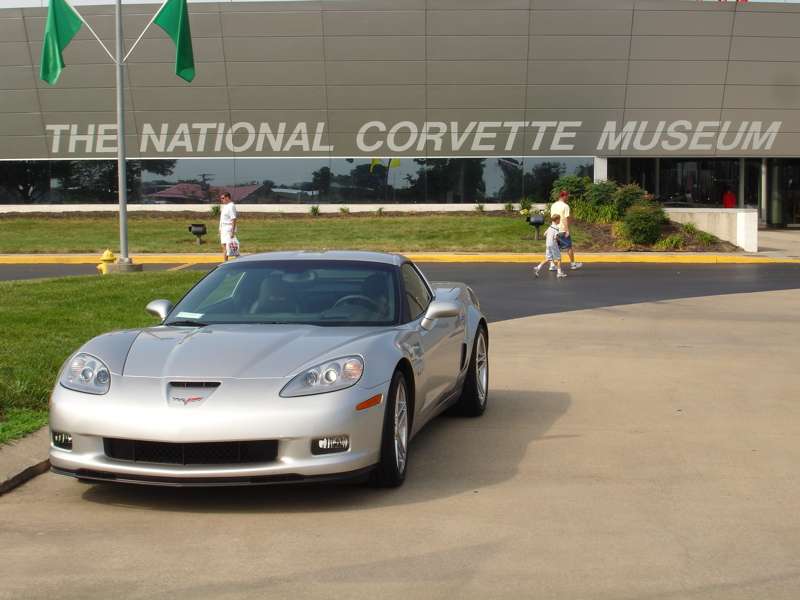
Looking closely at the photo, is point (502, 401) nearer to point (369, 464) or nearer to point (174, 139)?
point (369, 464)

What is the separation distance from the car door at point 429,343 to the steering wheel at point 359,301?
0.23 metres

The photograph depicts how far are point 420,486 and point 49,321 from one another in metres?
7.05

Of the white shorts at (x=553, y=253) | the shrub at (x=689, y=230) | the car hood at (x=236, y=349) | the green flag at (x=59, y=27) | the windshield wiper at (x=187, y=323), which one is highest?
the green flag at (x=59, y=27)

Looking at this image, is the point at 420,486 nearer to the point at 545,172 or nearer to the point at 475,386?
the point at 475,386

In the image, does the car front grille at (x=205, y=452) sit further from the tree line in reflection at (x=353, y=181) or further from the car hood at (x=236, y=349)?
the tree line in reflection at (x=353, y=181)

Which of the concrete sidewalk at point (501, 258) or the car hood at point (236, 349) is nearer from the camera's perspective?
the car hood at point (236, 349)

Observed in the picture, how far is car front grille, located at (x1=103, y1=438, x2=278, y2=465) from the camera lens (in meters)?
5.88

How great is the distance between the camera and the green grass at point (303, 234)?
104ft

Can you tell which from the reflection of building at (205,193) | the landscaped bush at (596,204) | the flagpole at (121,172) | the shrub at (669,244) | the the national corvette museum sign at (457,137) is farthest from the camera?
the reflection of building at (205,193)

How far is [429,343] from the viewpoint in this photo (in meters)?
7.46

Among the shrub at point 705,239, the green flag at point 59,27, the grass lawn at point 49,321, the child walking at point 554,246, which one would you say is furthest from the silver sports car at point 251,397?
the shrub at point 705,239

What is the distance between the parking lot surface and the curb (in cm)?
8

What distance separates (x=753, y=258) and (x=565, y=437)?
22790mm

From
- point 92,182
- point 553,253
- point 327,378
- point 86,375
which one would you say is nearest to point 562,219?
point 553,253
